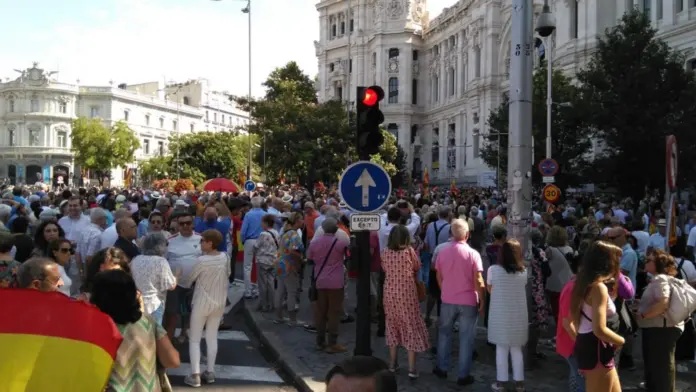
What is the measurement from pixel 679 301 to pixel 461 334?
219 cm

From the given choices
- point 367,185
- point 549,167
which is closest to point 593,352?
point 367,185

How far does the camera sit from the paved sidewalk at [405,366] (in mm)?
7473

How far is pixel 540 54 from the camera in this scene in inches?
1662

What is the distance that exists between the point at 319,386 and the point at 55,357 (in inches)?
183

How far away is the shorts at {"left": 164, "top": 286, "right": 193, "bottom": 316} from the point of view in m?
7.95

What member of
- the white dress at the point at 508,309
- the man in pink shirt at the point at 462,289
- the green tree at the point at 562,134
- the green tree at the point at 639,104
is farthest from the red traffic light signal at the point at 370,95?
the green tree at the point at 562,134

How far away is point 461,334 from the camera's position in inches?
295

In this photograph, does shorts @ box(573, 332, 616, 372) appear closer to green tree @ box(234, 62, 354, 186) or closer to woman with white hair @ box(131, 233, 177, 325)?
woman with white hair @ box(131, 233, 177, 325)

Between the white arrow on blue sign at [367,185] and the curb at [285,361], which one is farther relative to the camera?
the white arrow on blue sign at [367,185]

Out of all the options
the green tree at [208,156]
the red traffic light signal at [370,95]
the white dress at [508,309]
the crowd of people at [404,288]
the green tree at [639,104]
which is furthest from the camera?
the green tree at [208,156]

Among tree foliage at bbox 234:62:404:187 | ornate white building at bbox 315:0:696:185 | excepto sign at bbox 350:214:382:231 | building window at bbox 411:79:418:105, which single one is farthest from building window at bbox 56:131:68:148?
excepto sign at bbox 350:214:382:231

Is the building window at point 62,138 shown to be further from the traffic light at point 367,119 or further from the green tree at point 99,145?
the traffic light at point 367,119

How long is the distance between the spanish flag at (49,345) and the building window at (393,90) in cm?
7236

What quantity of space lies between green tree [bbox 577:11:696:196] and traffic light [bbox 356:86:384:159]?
19826 millimetres
